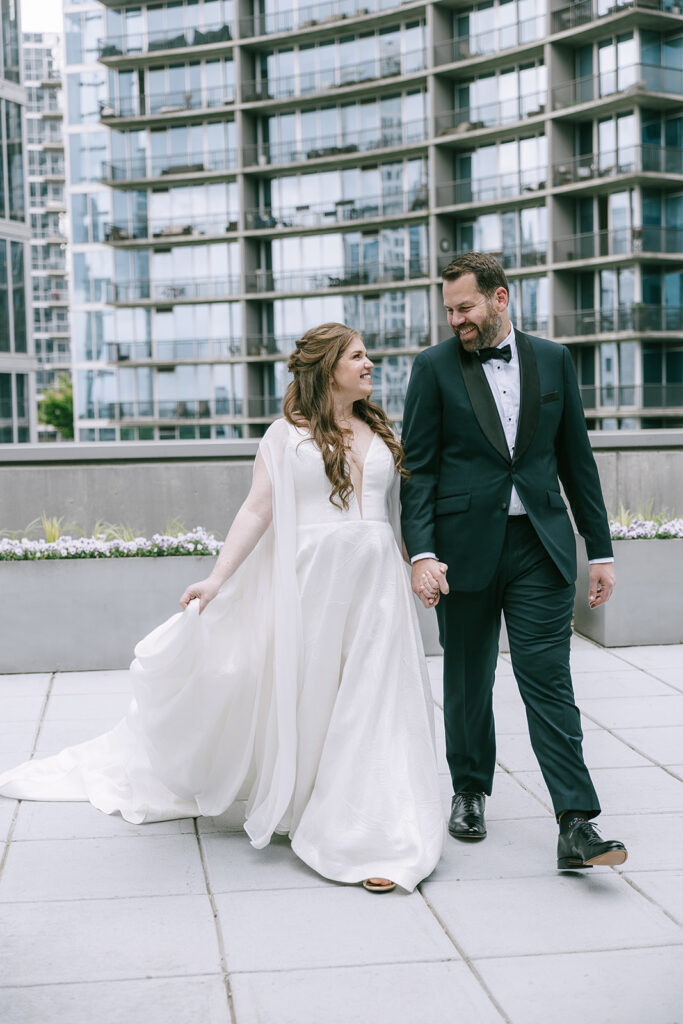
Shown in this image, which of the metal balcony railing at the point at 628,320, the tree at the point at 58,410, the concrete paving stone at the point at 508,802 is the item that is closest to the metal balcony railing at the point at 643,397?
the metal balcony railing at the point at 628,320

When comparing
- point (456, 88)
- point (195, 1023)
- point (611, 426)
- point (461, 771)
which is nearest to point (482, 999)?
point (195, 1023)

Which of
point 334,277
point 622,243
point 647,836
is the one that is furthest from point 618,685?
point 334,277

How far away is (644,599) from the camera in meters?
8.59

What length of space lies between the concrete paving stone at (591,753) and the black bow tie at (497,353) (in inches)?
82.2

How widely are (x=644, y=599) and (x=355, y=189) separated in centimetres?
4866

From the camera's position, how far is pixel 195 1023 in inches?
127

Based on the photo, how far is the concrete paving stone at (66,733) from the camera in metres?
6.15

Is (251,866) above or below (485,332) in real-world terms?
below

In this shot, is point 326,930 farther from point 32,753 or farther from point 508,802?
point 32,753

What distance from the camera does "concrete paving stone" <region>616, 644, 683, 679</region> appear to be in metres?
7.89

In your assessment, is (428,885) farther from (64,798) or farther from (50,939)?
(64,798)

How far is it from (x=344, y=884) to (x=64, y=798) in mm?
1574

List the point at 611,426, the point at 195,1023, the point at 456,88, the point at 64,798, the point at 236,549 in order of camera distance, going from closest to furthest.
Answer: the point at 195,1023, the point at 236,549, the point at 64,798, the point at 611,426, the point at 456,88

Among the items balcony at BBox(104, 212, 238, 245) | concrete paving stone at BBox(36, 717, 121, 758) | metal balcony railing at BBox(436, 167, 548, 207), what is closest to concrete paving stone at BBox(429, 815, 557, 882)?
concrete paving stone at BBox(36, 717, 121, 758)
